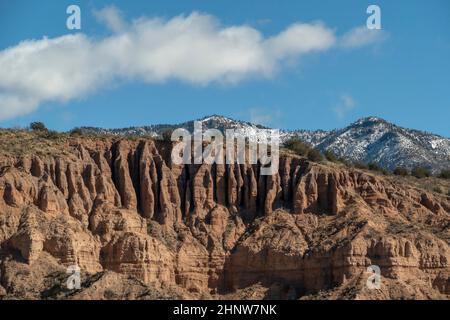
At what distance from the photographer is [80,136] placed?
13575 cm

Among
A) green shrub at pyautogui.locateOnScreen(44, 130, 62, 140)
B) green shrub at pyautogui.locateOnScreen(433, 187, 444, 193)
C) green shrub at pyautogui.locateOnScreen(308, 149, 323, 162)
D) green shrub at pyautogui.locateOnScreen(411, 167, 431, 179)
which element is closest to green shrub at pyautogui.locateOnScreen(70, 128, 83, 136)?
green shrub at pyautogui.locateOnScreen(44, 130, 62, 140)

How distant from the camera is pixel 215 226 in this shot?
431 ft

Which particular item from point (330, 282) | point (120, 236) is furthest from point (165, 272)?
point (330, 282)

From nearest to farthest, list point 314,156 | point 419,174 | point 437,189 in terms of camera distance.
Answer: point 314,156 → point 437,189 → point 419,174

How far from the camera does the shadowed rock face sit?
11988cm

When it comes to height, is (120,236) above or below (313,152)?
below

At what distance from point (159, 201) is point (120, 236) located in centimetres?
901

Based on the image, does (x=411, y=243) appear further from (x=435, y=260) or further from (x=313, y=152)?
(x=313, y=152)

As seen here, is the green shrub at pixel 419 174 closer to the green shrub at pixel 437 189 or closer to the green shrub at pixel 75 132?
the green shrub at pixel 437 189

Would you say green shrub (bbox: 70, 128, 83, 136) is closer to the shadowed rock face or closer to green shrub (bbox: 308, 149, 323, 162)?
the shadowed rock face

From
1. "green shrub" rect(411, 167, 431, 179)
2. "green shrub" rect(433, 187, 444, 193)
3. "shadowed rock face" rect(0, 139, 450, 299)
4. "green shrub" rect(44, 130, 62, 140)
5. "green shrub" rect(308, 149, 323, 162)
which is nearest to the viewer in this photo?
"shadowed rock face" rect(0, 139, 450, 299)

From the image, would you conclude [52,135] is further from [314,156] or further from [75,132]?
[314,156]

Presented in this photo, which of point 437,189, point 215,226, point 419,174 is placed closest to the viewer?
point 215,226

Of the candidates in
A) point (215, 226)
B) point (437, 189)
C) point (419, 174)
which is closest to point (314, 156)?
point (437, 189)
